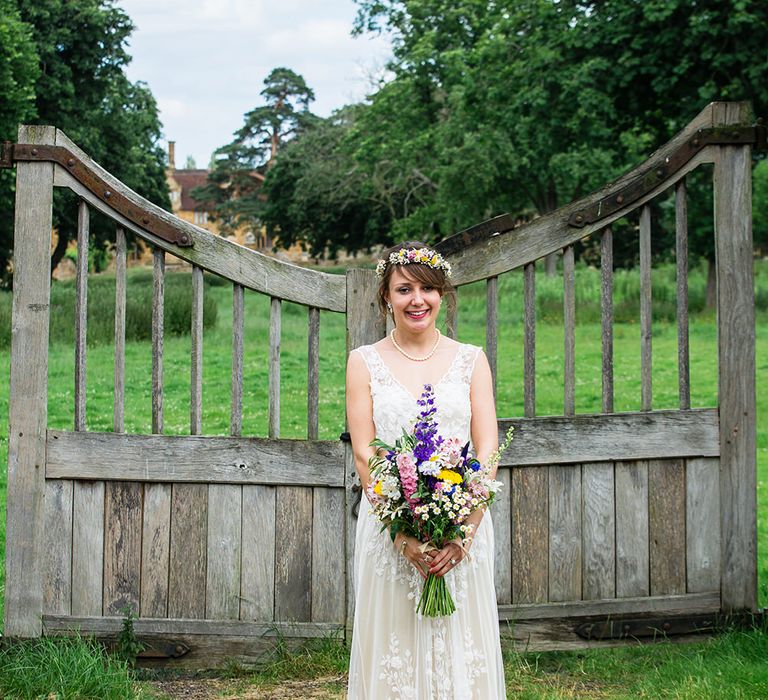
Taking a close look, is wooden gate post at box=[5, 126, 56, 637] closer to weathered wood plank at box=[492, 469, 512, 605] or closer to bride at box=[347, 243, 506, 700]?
bride at box=[347, 243, 506, 700]

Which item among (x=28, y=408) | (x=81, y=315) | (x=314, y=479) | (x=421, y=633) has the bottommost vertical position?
(x=421, y=633)

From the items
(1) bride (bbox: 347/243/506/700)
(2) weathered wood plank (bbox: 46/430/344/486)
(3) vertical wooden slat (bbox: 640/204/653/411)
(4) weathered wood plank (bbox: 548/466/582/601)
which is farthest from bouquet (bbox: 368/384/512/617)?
(3) vertical wooden slat (bbox: 640/204/653/411)

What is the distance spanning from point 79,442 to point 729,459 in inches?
128

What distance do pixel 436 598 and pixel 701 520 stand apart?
2.16m

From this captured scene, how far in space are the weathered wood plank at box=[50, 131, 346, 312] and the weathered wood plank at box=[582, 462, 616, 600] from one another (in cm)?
152

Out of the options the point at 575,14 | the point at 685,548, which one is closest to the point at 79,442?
the point at 685,548

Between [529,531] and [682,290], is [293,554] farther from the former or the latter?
[682,290]

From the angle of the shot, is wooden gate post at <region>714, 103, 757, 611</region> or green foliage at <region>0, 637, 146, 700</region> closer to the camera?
green foliage at <region>0, 637, 146, 700</region>

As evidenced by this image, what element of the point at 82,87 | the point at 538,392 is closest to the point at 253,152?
the point at 82,87

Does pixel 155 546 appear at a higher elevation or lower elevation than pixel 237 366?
lower

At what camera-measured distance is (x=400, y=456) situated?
11.0ft

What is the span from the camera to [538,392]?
14023 mm

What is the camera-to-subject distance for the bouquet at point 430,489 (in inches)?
131

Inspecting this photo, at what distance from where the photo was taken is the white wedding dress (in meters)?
3.72
